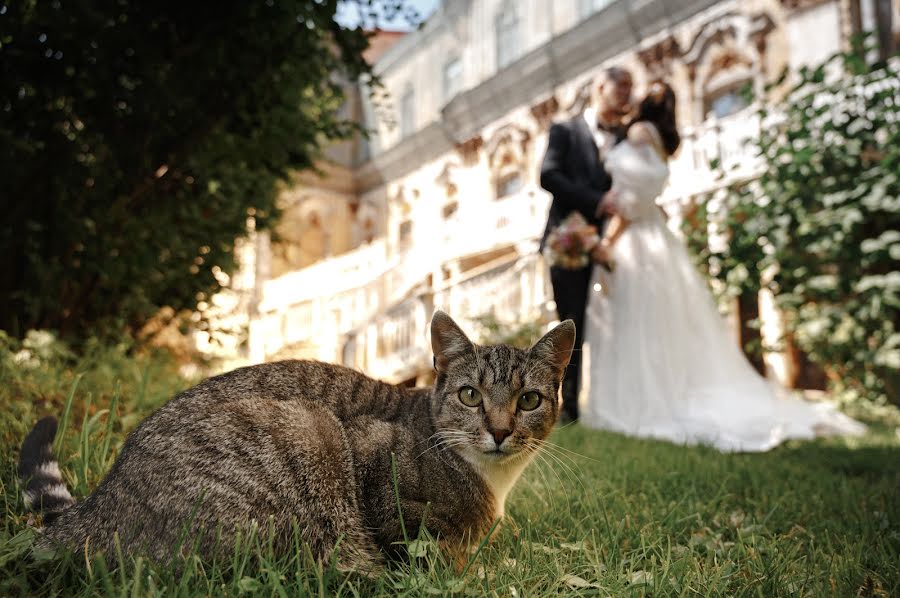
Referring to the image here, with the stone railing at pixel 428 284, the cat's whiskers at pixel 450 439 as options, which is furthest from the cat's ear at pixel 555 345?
the stone railing at pixel 428 284

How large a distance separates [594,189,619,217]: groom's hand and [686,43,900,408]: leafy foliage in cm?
222

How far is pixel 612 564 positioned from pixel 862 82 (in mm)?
5781

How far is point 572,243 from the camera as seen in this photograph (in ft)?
15.8

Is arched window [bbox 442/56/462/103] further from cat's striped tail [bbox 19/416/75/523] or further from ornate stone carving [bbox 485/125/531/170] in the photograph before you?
cat's striped tail [bbox 19/416/75/523]

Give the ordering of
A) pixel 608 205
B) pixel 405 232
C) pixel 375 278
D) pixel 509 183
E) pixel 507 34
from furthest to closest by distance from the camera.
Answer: pixel 405 232, pixel 507 34, pixel 509 183, pixel 375 278, pixel 608 205

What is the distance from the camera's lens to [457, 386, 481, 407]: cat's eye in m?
2.03

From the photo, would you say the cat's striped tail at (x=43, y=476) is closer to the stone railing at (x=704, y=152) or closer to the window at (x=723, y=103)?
the stone railing at (x=704, y=152)

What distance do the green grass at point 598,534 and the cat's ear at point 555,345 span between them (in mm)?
407

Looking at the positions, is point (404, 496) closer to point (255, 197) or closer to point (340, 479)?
point (340, 479)

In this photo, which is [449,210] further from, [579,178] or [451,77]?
[579,178]

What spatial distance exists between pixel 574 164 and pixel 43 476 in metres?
4.43

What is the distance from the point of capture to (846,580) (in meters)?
1.87

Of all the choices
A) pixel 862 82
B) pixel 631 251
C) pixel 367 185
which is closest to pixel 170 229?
pixel 631 251

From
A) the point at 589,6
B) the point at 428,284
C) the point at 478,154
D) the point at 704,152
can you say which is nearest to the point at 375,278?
the point at 428,284
